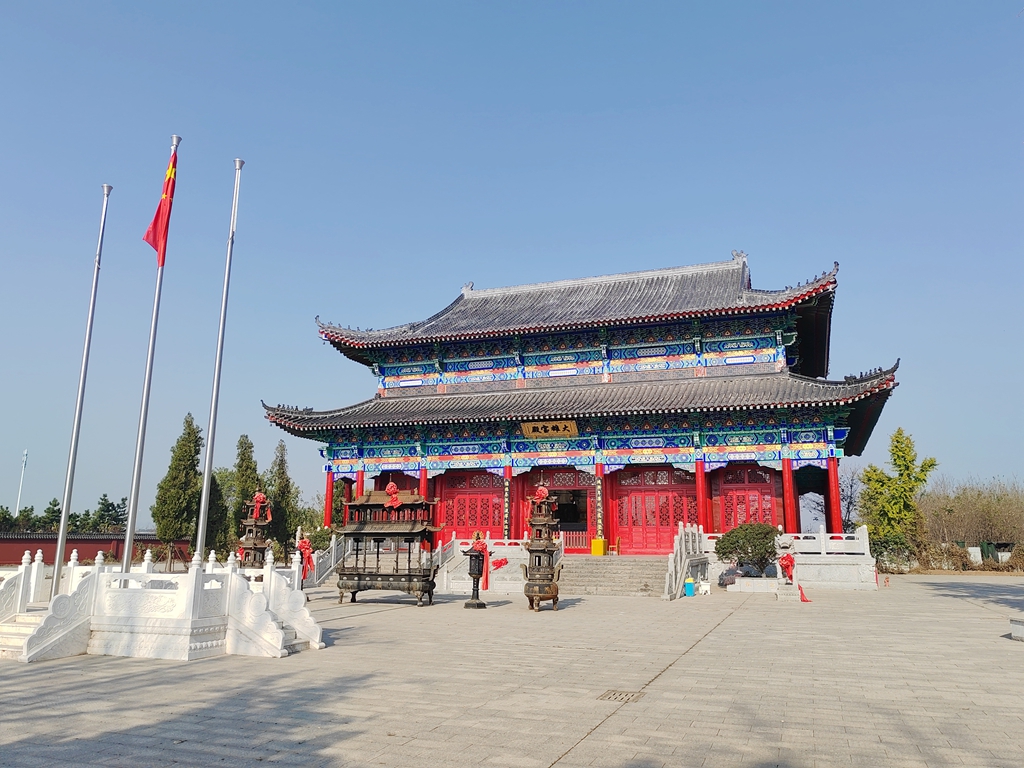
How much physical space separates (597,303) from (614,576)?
1414 centimetres

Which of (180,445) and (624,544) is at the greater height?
(180,445)

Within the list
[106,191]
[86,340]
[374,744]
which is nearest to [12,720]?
[374,744]

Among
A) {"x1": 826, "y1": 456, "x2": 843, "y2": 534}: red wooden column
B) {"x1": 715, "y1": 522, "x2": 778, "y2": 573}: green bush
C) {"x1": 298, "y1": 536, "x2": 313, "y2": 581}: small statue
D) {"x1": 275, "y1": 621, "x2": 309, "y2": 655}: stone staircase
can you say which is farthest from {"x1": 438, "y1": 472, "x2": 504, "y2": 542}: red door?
{"x1": 275, "y1": 621, "x2": 309, "y2": 655}: stone staircase

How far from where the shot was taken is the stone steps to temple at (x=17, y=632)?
31.5 feet

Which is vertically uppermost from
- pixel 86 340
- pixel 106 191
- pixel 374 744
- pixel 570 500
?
pixel 106 191

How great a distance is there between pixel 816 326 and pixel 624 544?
11.8 meters

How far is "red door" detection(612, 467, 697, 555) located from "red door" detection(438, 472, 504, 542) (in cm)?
485

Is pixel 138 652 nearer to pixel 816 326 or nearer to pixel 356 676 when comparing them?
pixel 356 676

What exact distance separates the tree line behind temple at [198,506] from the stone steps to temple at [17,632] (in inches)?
812

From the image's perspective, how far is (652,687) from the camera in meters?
8.01

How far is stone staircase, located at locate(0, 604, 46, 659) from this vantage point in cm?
960

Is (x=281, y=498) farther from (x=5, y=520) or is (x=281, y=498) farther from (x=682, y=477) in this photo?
(x=682, y=477)

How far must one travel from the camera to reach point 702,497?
2644 centimetres

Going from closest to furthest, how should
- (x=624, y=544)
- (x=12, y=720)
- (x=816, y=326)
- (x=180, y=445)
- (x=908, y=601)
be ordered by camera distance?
(x=12, y=720) < (x=908, y=601) < (x=624, y=544) < (x=816, y=326) < (x=180, y=445)
